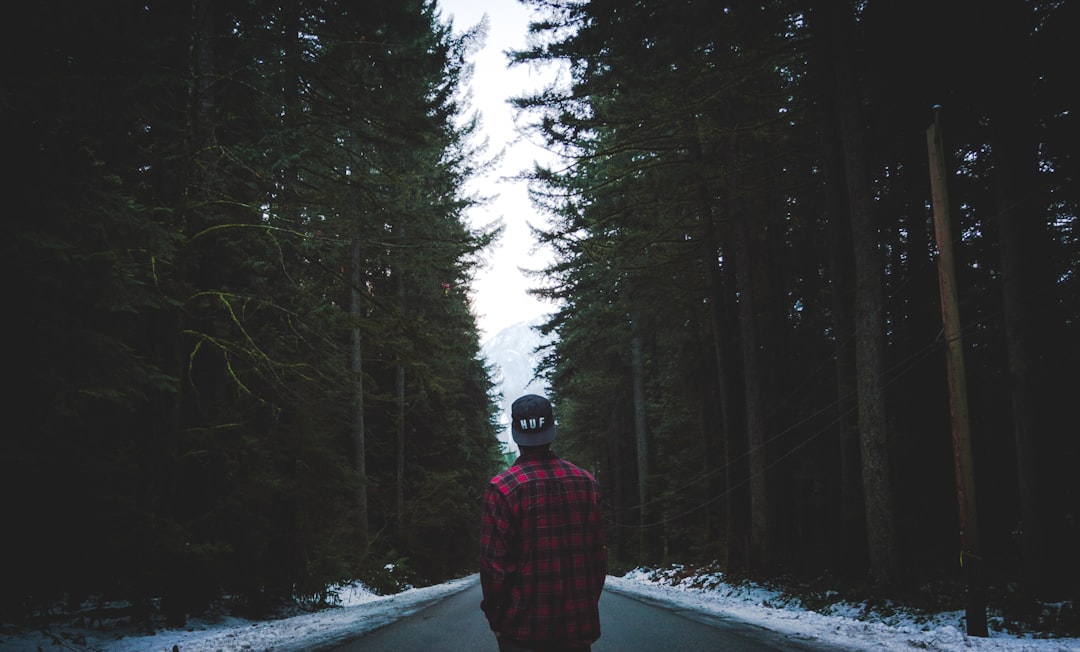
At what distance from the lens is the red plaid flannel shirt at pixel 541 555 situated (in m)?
3.41

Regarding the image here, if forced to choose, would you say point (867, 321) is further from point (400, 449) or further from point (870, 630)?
point (400, 449)

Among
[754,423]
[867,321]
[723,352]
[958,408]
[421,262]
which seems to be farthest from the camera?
[723,352]

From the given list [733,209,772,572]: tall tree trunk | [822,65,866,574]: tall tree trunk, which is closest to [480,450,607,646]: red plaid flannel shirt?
[822,65,866,574]: tall tree trunk

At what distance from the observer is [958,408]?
882 cm

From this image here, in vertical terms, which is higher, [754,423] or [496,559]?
[496,559]

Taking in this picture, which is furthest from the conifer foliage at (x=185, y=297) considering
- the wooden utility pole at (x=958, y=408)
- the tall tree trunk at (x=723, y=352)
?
the tall tree trunk at (x=723, y=352)

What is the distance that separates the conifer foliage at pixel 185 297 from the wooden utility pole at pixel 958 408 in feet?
25.6

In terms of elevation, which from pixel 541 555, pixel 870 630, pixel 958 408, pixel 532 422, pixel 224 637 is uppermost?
pixel 532 422

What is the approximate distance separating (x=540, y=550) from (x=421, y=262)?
1298 centimetres

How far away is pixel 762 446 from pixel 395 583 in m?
12.6

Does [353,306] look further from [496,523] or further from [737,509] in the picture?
[496,523]

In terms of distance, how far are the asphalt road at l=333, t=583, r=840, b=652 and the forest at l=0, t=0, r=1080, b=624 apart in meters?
2.60

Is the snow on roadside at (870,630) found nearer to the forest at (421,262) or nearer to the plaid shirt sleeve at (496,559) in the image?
the forest at (421,262)

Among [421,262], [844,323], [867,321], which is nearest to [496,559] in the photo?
[867,321]
